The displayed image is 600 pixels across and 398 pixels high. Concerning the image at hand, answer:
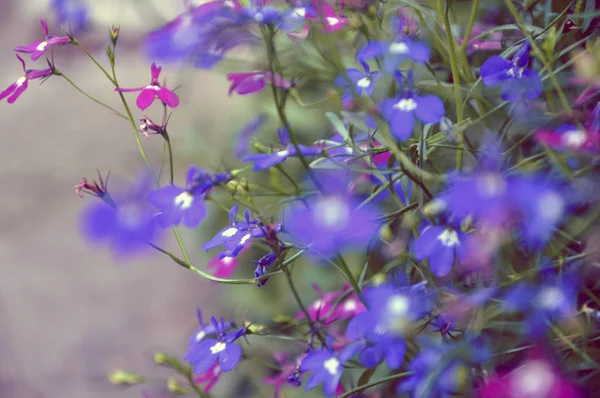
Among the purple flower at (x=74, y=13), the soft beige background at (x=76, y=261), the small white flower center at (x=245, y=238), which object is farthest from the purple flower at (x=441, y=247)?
the soft beige background at (x=76, y=261)

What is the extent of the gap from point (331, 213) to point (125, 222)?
10 cm

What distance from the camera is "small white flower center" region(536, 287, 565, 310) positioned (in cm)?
36

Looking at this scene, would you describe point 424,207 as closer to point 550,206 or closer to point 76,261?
point 550,206

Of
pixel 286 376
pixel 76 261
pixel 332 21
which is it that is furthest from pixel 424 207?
pixel 76 261

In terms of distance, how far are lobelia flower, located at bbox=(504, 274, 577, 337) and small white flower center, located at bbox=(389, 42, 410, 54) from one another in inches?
6.2

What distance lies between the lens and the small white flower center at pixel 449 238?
371 mm

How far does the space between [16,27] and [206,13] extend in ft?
9.51

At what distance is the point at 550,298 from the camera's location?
37cm

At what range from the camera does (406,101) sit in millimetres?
401

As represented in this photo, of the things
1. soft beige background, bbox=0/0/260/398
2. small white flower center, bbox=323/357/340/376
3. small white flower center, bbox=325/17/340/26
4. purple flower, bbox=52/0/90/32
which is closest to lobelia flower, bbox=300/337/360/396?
small white flower center, bbox=323/357/340/376

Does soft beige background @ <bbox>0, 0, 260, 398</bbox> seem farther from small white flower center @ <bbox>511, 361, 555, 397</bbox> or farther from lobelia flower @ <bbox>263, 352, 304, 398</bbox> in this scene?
small white flower center @ <bbox>511, 361, 555, 397</bbox>

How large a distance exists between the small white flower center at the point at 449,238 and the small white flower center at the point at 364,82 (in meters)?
0.15

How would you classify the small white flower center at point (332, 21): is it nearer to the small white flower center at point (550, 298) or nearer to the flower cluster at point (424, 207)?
the flower cluster at point (424, 207)

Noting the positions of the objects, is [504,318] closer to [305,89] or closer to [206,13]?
[206,13]
